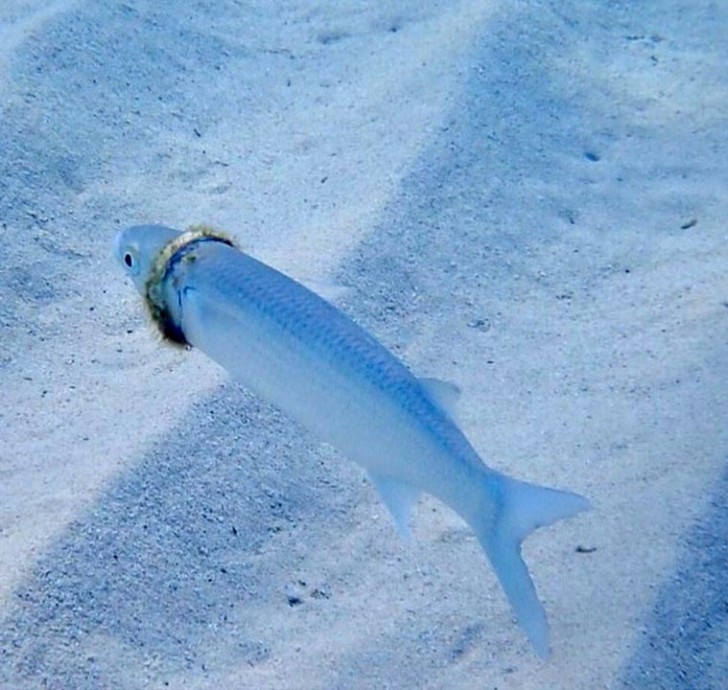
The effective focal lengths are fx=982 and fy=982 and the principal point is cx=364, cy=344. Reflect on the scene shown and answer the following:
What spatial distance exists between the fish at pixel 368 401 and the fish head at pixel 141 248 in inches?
5.0

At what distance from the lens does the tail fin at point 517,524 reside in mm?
Result: 1858

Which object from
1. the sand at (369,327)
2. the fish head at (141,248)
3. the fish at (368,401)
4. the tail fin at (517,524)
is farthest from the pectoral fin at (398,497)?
the sand at (369,327)

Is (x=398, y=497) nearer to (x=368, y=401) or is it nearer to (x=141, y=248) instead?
(x=368, y=401)

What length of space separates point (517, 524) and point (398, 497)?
26 cm

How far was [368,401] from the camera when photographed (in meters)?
1.89

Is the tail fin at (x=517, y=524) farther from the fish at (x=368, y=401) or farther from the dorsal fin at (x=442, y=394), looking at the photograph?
the dorsal fin at (x=442, y=394)

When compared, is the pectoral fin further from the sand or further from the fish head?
the sand

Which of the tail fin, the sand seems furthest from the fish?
the sand

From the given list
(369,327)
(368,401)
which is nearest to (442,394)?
(368,401)

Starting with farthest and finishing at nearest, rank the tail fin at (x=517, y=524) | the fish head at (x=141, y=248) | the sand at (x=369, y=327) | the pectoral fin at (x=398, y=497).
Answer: the sand at (x=369, y=327) → the fish head at (x=141, y=248) → the pectoral fin at (x=398, y=497) → the tail fin at (x=517, y=524)

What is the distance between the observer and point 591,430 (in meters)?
3.34

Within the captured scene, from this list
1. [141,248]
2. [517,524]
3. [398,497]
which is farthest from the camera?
[141,248]

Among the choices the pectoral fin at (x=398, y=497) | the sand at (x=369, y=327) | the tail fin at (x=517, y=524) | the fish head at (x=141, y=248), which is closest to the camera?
the tail fin at (x=517, y=524)

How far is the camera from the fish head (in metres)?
2.15
